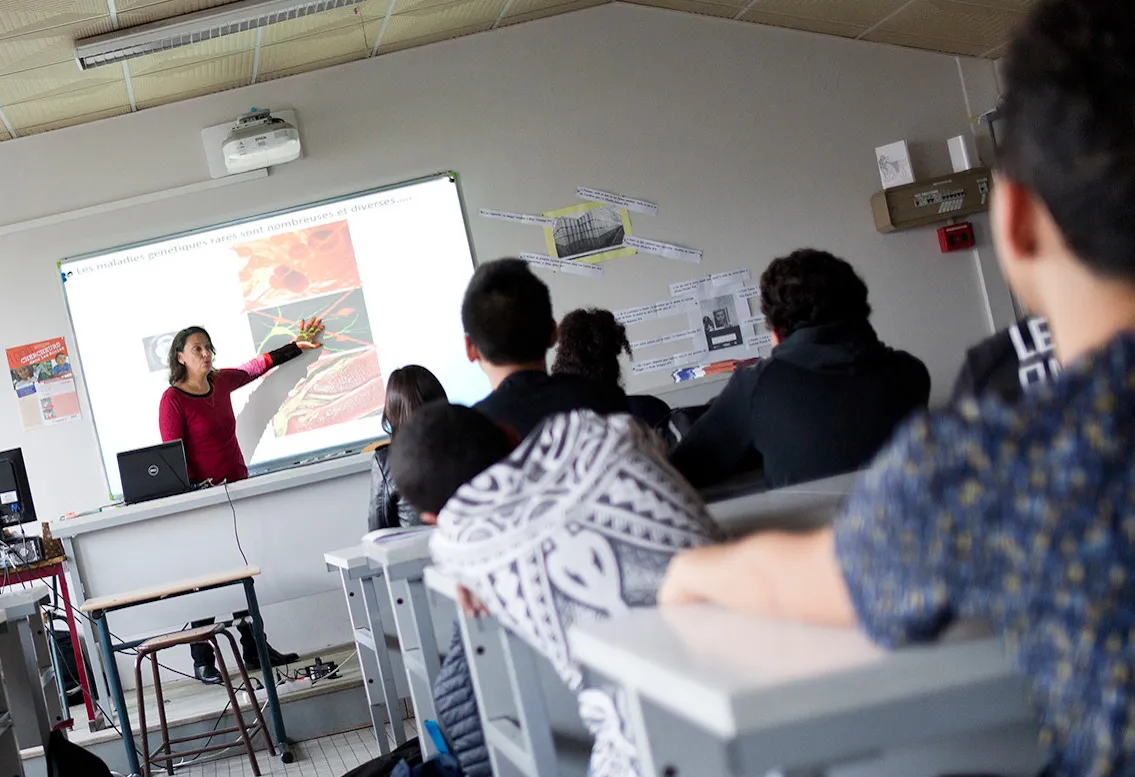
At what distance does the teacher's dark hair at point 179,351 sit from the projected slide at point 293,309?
23 cm

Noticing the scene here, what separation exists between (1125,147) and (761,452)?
5.77 ft

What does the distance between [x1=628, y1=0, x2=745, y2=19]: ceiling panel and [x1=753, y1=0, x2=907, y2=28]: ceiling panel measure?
136 mm

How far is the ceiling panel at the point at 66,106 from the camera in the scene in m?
5.38

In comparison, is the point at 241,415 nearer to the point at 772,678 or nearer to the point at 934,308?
the point at 934,308

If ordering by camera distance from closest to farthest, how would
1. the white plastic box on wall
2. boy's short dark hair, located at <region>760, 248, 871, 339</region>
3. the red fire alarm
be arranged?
boy's short dark hair, located at <region>760, 248, 871, 339</region>, the white plastic box on wall, the red fire alarm

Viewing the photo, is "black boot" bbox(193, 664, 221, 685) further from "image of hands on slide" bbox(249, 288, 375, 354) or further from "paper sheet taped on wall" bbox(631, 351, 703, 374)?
"paper sheet taped on wall" bbox(631, 351, 703, 374)

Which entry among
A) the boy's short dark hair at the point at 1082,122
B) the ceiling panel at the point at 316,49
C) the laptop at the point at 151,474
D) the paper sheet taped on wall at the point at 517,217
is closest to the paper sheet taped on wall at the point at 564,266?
the paper sheet taped on wall at the point at 517,217

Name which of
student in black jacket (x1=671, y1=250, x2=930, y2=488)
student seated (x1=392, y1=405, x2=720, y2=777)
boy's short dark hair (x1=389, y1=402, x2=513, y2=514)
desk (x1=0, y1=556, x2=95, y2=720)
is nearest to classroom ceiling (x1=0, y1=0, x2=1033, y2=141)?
desk (x1=0, y1=556, x2=95, y2=720)

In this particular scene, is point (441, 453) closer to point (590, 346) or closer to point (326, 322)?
point (590, 346)

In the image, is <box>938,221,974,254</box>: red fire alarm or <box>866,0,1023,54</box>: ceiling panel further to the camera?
<box>938,221,974,254</box>: red fire alarm

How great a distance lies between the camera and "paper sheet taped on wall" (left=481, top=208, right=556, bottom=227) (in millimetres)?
6008

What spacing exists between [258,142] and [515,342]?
380cm

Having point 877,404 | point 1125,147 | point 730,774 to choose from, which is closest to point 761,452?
point 877,404

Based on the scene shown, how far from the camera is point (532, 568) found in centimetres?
127
